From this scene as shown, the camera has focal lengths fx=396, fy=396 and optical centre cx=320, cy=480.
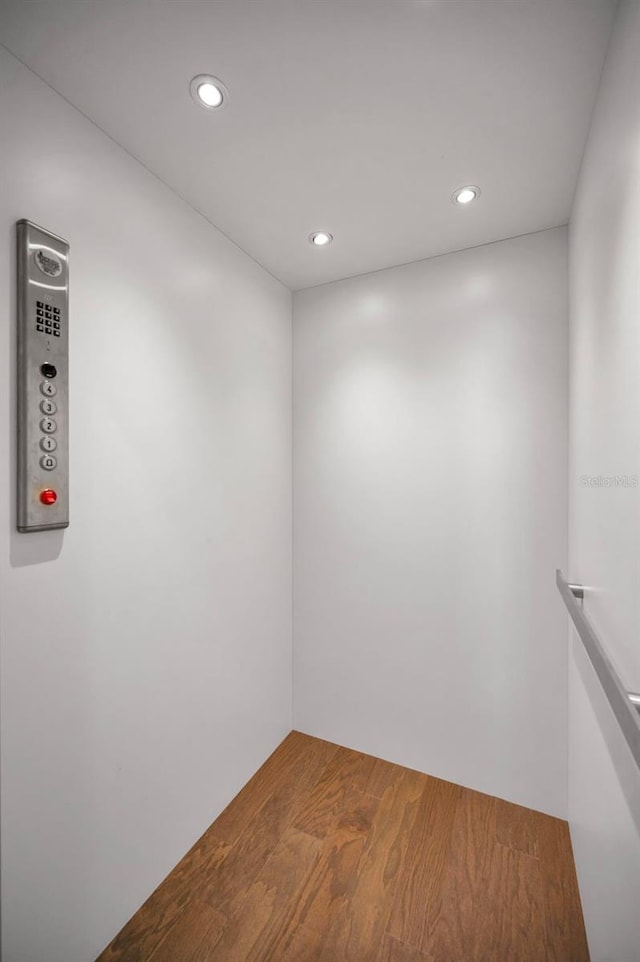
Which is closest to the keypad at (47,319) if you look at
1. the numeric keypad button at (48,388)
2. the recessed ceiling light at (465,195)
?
the numeric keypad button at (48,388)

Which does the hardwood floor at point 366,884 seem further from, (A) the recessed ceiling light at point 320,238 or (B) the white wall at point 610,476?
(A) the recessed ceiling light at point 320,238

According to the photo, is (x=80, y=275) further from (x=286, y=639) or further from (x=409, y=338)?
(x=286, y=639)

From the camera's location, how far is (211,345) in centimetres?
158

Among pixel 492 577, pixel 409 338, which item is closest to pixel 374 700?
pixel 492 577

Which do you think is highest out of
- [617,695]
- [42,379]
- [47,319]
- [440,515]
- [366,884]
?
[47,319]

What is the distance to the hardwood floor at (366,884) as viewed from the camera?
3.85ft

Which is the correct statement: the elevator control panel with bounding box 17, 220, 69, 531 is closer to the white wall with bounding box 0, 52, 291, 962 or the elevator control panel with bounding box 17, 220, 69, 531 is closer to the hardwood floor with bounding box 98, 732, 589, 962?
the white wall with bounding box 0, 52, 291, 962

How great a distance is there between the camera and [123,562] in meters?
1.22

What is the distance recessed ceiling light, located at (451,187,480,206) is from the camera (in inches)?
55.4

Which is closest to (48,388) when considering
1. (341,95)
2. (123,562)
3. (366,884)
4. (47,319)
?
(47,319)

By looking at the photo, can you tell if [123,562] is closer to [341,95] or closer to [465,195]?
[341,95]

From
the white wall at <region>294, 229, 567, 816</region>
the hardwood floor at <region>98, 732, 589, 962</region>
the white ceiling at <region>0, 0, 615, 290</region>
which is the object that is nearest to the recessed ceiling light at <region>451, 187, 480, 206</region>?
the white ceiling at <region>0, 0, 615, 290</region>

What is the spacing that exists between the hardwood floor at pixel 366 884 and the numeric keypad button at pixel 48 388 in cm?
159

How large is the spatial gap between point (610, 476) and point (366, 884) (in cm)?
155
